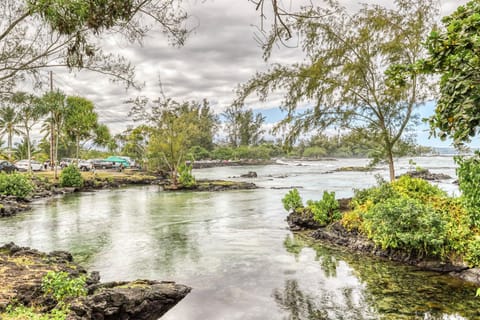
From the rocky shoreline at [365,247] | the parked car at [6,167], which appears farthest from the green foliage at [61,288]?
the parked car at [6,167]

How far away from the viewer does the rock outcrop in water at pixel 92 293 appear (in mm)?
4238

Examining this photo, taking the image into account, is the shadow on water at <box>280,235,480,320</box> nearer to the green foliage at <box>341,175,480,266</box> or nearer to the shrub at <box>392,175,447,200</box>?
the green foliage at <box>341,175,480,266</box>

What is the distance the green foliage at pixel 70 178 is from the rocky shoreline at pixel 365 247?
19.9 m

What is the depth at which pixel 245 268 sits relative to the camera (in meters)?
7.12

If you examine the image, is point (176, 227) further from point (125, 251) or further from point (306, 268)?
point (306, 268)

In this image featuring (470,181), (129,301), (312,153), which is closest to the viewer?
(129,301)

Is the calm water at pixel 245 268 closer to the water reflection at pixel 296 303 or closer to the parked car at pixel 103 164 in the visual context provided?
the water reflection at pixel 296 303

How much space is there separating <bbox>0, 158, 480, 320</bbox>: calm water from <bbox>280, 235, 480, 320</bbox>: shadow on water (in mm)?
15

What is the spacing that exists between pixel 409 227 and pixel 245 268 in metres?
3.49

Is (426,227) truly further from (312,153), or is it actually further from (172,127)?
(312,153)

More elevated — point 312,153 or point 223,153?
point 223,153

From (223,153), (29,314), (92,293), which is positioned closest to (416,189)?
(92,293)

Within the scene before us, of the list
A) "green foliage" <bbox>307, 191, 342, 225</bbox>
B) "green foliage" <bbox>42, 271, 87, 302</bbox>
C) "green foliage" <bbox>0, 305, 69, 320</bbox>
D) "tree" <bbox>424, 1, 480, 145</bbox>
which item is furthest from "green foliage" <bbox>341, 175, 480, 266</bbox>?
"green foliage" <bbox>0, 305, 69, 320</bbox>

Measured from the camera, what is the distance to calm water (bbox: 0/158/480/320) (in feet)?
16.5
